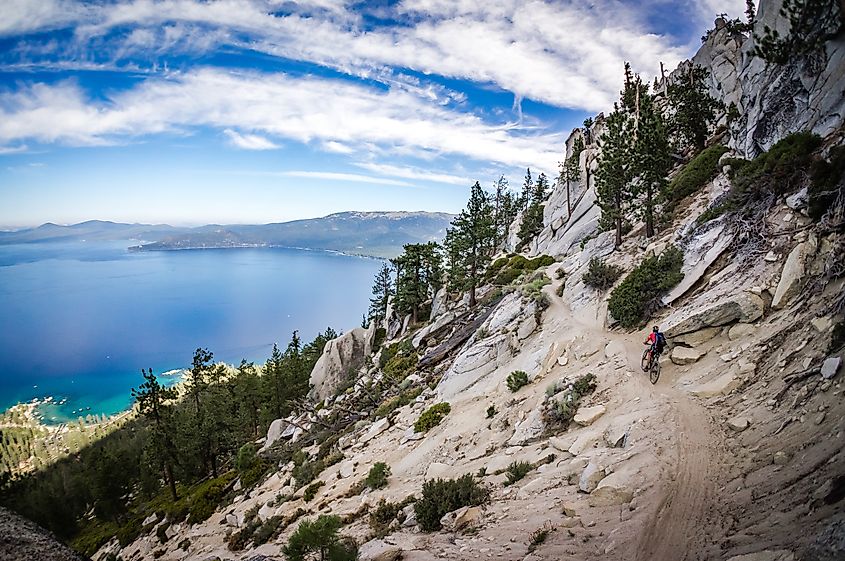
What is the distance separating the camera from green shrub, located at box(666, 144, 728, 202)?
27.9 meters

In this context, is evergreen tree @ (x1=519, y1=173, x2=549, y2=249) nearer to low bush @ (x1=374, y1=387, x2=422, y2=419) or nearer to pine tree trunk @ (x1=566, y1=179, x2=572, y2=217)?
pine tree trunk @ (x1=566, y1=179, x2=572, y2=217)

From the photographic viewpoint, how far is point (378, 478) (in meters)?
15.9

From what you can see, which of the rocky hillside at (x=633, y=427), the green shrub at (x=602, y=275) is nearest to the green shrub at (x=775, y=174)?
the rocky hillside at (x=633, y=427)

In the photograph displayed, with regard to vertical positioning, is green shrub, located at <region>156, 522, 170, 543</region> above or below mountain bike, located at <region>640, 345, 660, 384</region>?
below

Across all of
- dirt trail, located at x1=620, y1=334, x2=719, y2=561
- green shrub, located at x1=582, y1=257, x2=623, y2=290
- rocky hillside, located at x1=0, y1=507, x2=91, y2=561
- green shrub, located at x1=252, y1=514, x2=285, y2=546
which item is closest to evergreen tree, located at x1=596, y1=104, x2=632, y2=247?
green shrub, located at x1=582, y1=257, x2=623, y2=290

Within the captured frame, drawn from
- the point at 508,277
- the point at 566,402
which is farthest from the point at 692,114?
the point at 566,402

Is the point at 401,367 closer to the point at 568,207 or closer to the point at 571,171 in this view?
the point at 568,207

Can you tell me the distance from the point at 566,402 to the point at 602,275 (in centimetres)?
1232

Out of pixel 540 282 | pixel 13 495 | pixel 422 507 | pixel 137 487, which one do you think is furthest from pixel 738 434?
pixel 137 487

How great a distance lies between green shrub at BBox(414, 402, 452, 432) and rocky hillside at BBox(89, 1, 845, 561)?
0.17 metres

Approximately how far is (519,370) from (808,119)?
1698 cm

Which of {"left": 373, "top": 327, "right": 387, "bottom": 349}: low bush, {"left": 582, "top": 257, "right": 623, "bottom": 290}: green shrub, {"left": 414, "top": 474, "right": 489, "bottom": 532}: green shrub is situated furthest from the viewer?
{"left": 373, "top": 327, "right": 387, "bottom": 349}: low bush

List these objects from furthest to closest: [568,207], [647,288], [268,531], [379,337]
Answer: [568,207] < [379,337] < [647,288] < [268,531]

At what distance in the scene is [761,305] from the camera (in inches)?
504
